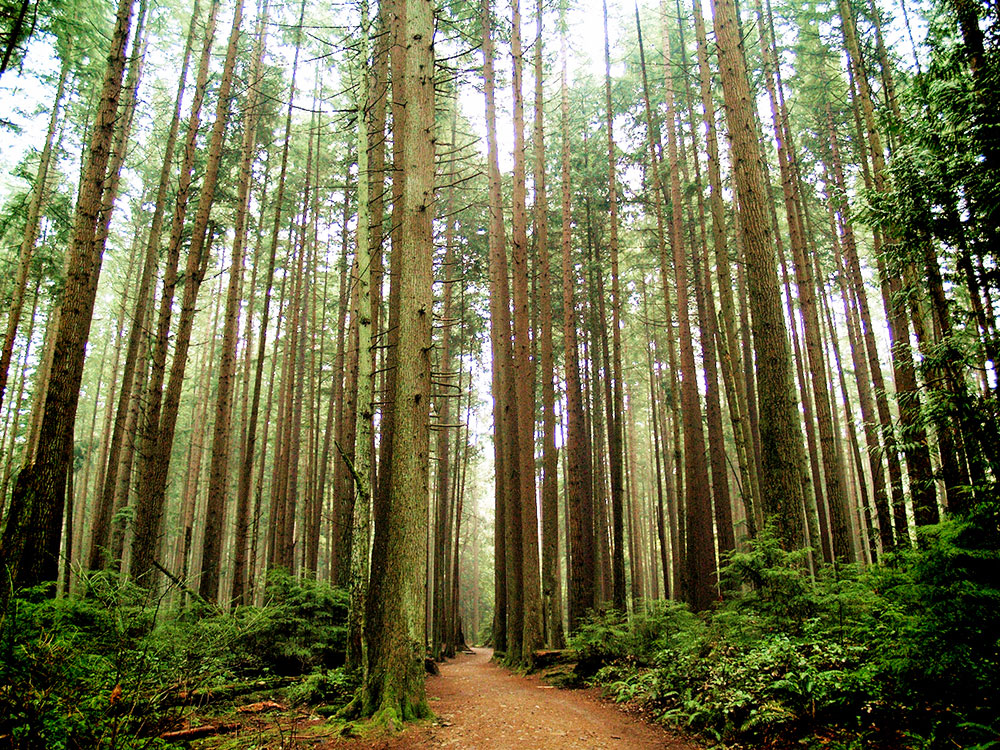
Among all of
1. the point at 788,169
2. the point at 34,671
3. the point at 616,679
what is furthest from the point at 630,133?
the point at 34,671

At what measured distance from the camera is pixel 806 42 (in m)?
15.8

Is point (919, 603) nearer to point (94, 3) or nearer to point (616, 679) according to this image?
point (616, 679)

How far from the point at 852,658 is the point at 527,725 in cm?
355

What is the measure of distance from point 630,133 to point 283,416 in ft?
53.3

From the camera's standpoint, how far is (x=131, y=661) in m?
4.17

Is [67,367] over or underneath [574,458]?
over

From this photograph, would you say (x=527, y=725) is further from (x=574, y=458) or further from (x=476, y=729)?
(x=574, y=458)

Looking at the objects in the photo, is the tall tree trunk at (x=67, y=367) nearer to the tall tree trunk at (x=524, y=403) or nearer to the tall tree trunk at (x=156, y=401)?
the tall tree trunk at (x=156, y=401)

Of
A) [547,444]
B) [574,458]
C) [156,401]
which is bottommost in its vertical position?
[574,458]

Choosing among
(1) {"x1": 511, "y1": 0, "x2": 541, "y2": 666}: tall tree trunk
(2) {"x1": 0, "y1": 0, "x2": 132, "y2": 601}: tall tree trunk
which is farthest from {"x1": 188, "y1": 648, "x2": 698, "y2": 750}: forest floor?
(2) {"x1": 0, "y1": 0, "x2": 132, "y2": 601}: tall tree trunk

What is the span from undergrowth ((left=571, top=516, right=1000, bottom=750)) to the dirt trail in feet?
1.64

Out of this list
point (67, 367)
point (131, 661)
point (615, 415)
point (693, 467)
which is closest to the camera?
point (131, 661)

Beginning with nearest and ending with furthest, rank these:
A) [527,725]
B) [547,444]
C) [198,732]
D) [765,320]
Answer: [198,732] < [527,725] < [765,320] < [547,444]

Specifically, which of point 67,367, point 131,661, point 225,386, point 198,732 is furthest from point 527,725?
point 225,386
